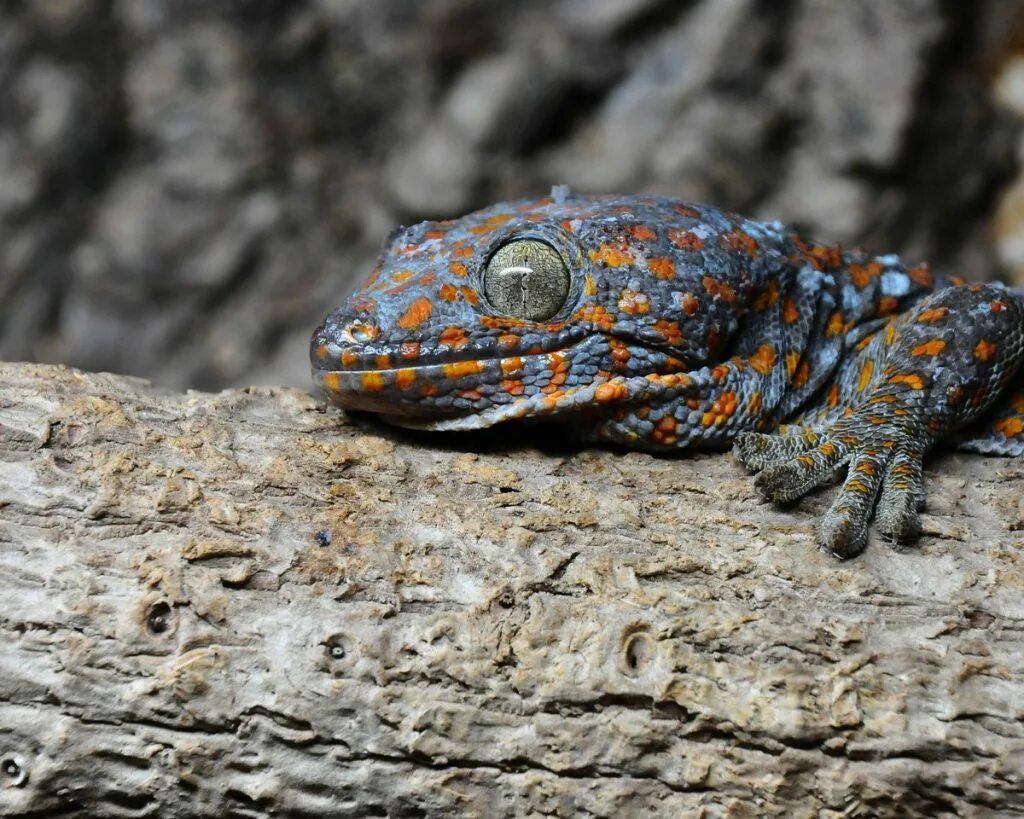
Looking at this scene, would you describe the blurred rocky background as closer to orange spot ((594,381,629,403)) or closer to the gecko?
the gecko

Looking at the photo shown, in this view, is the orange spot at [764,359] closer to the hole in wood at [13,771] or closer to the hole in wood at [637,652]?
the hole in wood at [637,652]

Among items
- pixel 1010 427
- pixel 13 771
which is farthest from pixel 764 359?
pixel 13 771

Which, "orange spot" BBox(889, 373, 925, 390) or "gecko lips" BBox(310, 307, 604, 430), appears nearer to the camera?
"gecko lips" BBox(310, 307, 604, 430)

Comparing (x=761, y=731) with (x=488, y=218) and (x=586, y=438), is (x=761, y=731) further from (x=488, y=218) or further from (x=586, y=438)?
(x=488, y=218)

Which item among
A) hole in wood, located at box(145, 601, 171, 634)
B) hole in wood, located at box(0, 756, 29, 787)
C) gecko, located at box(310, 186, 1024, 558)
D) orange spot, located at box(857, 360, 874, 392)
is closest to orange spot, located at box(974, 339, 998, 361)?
gecko, located at box(310, 186, 1024, 558)

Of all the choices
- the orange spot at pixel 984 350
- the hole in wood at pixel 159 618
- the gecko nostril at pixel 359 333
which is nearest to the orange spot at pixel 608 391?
the gecko nostril at pixel 359 333

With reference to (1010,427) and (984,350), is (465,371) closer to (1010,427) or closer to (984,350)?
(984,350)
